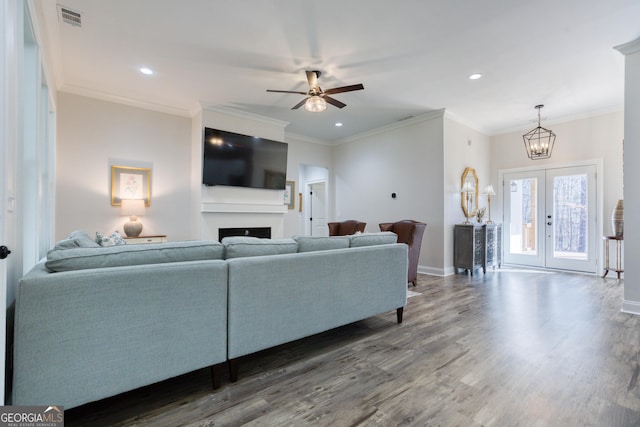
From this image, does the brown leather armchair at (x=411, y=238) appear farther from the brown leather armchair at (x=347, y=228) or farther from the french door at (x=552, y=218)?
the french door at (x=552, y=218)

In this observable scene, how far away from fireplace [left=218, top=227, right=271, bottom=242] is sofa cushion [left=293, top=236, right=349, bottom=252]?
2976mm

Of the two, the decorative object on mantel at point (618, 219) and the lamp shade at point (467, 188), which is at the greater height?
the lamp shade at point (467, 188)

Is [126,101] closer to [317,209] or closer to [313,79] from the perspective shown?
[313,79]

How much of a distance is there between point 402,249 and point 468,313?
3.57 ft

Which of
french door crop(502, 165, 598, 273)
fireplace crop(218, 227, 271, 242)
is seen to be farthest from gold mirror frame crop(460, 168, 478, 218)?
fireplace crop(218, 227, 271, 242)

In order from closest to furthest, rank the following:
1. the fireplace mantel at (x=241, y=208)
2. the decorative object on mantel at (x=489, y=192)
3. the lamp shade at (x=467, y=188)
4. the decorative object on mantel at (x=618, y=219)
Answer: the decorative object on mantel at (x=618, y=219) < the fireplace mantel at (x=241, y=208) < the lamp shade at (x=467, y=188) < the decorative object on mantel at (x=489, y=192)

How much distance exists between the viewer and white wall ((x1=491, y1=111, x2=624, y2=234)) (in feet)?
16.1

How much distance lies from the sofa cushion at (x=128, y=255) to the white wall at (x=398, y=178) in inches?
167

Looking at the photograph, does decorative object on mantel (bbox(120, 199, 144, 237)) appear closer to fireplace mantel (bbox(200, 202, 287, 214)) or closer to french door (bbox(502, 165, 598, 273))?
fireplace mantel (bbox(200, 202, 287, 214))

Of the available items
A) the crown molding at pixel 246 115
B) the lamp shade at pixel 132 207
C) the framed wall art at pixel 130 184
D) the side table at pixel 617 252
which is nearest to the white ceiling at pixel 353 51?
the crown molding at pixel 246 115

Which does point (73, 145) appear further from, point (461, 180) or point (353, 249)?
point (461, 180)

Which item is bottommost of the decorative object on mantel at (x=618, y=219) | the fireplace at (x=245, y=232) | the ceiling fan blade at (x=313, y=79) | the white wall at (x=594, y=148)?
the fireplace at (x=245, y=232)

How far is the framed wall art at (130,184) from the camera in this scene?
14.7 feet

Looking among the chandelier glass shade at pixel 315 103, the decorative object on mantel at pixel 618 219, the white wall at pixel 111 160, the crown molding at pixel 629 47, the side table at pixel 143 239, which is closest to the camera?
the crown molding at pixel 629 47
